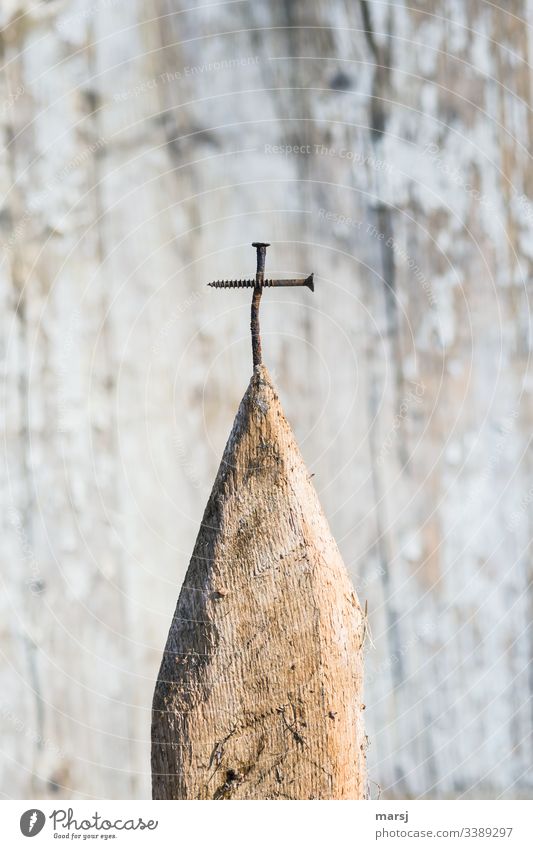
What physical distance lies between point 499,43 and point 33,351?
1004 mm
